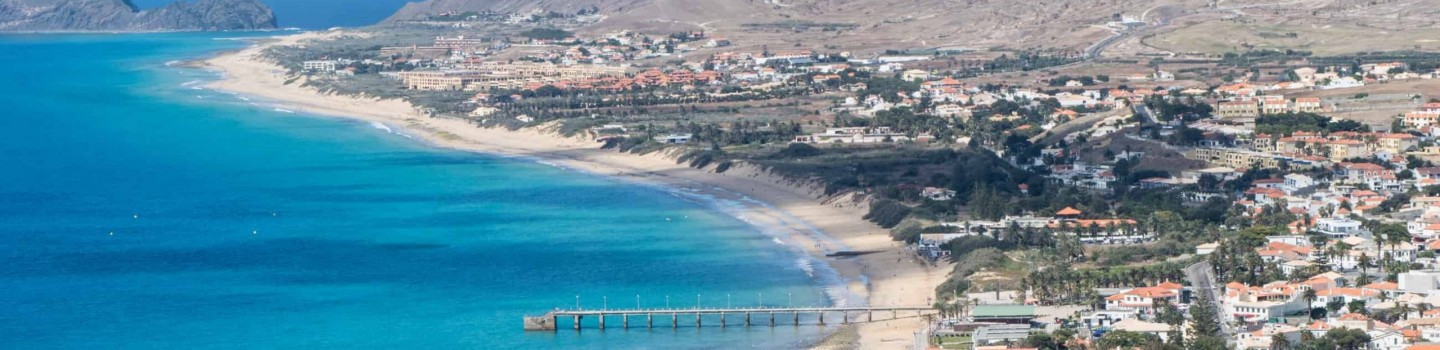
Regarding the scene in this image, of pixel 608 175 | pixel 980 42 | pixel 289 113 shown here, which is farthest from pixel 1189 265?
pixel 980 42

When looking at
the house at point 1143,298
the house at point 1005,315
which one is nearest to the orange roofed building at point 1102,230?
the house at point 1143,298

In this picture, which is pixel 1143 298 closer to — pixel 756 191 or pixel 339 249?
pixel 339 249

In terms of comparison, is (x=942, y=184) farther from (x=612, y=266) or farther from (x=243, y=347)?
(x=243, y=347)

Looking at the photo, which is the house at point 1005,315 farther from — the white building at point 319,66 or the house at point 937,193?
the white building at point 319,66

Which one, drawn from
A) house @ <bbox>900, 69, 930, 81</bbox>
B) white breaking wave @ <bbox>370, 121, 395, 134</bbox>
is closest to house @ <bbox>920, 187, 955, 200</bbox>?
white breaking wave @ <bbox>370, 121, 395, 134</bbox>

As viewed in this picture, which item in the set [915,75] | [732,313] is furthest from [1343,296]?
[915,75]

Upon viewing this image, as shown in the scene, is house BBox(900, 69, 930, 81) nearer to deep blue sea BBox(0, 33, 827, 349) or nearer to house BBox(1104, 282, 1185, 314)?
deep blue sea BBox(0, 33, 827, 349)
